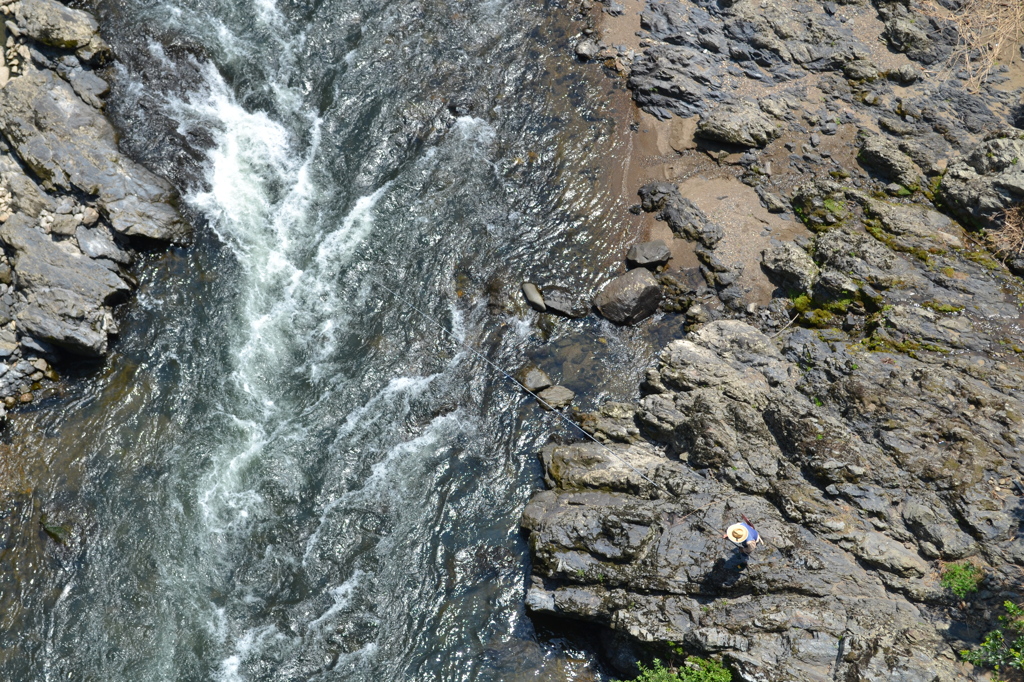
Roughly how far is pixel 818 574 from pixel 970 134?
11.5 meters

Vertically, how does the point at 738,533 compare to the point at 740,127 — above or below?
below

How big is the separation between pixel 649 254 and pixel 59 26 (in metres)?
13.7

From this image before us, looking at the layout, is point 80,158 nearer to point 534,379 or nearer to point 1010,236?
point 534,379

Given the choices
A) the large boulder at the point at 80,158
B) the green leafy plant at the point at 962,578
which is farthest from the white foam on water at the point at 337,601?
the green leafy plant at the point at 962,578

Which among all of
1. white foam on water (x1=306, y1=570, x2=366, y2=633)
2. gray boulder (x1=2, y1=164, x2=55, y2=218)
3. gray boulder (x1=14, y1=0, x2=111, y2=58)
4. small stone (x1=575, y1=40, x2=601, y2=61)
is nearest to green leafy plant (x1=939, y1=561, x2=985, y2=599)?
white foam on water (x1=306, y1=570, x2=366, y2=633)

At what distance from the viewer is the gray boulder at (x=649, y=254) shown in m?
15.2

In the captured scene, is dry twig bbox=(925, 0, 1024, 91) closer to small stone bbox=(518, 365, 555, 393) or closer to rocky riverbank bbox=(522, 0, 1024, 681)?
rocky riverbank bbox=(522, 0, 1024, 681)

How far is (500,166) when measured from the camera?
16234 millimetres

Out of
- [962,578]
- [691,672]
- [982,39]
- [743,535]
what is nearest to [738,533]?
[743,535]

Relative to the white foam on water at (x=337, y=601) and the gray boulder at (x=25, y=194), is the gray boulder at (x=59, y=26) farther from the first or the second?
the white foam on water at (x=337, y=601)

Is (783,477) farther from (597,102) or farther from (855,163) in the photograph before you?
(597,102)

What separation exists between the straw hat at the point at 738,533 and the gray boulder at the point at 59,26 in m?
16.3

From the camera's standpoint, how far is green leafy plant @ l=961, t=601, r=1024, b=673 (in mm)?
9422

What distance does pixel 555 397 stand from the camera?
1389 cm
